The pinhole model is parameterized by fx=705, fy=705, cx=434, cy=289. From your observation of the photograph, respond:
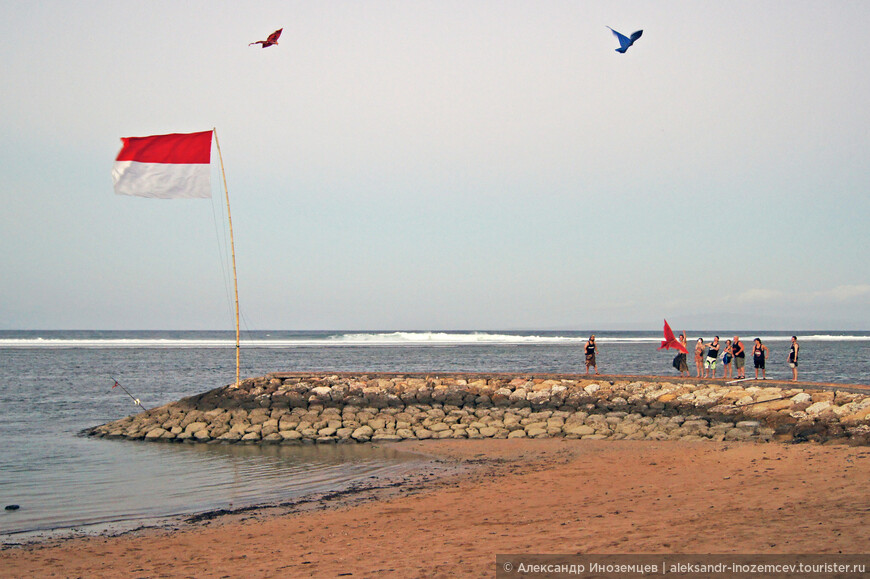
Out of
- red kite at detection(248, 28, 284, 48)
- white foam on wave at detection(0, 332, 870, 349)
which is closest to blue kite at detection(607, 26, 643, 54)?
red kite at detection(248, 28, 284, 48)

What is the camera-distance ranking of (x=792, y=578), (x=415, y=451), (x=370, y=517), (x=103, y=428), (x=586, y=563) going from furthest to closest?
(x=103, y=428) → (x=415, y=451) → (x=370, y=517) → (x=586, y=563) → (x=792, y=578)

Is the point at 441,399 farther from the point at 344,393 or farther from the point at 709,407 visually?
the point at 709,407

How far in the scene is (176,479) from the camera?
16.1 metres

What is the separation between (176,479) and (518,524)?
910 cm

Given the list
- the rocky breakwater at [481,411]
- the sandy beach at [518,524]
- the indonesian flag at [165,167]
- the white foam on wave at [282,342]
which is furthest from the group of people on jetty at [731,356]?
the white foam on wave at [282,342]

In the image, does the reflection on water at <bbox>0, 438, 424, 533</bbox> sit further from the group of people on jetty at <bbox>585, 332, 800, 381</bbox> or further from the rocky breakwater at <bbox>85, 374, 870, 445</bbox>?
the group of people on jetty at <bbox>585, 332, 800, 381</bbox>

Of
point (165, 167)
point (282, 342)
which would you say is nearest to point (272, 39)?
point (165, 167)

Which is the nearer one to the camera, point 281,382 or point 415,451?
point 415,451

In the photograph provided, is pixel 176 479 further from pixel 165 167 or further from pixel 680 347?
pixel 680 347

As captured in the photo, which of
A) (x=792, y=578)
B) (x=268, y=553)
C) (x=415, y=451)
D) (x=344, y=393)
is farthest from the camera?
(x=344, y=393)

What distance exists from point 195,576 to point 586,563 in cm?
472

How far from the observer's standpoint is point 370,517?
1173 cm

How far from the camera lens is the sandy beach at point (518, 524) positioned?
8.59 m

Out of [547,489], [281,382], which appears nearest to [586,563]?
[547,489]
